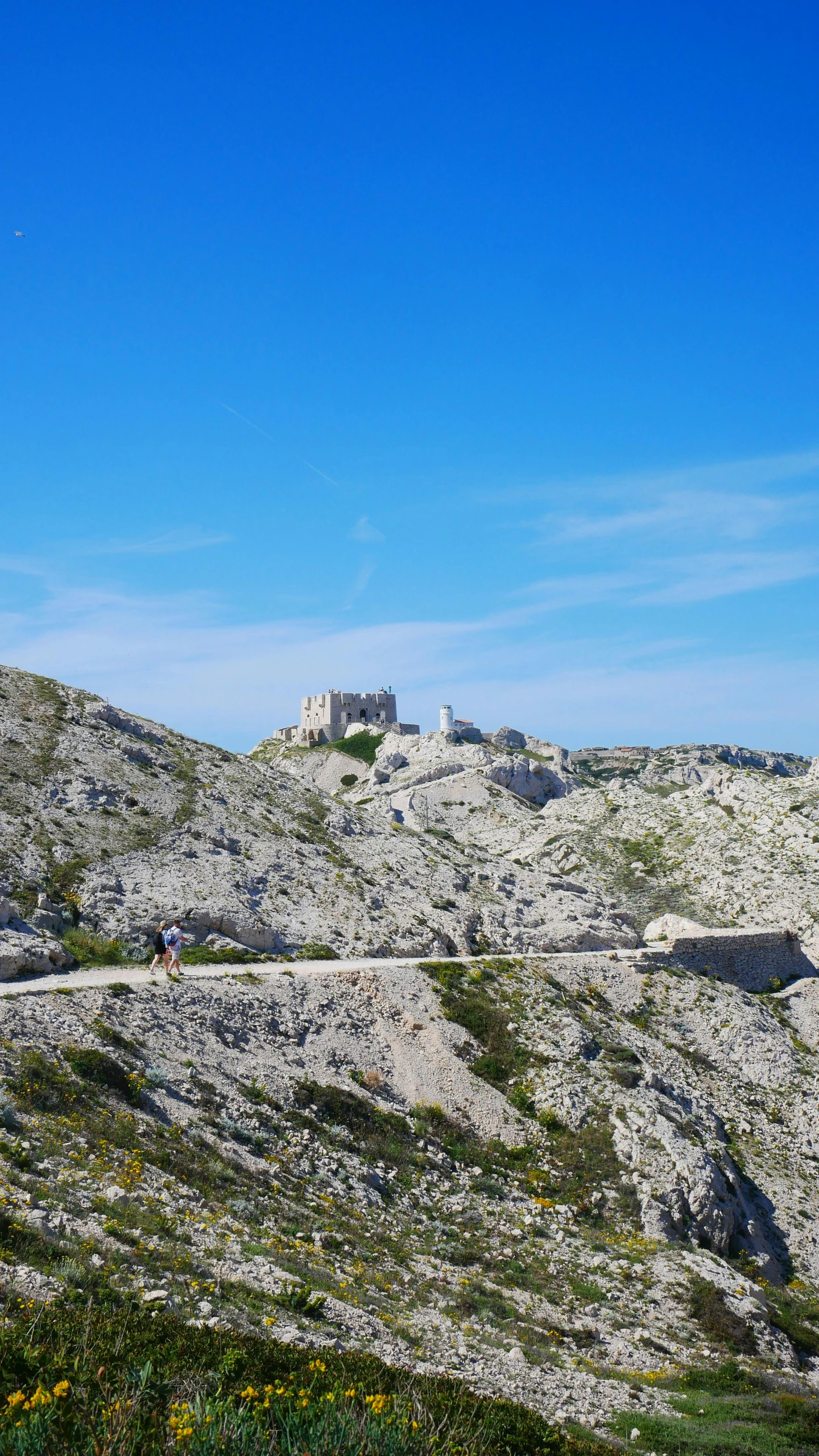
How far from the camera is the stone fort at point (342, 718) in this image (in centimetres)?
9981

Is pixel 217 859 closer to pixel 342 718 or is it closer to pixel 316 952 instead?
pixel 316 952

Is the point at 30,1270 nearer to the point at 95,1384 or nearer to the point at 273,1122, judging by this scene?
the point at 95,1384

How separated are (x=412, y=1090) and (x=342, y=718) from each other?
74097 millimetres

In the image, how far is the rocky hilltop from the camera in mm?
16234

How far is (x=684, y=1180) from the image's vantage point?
2847 cm

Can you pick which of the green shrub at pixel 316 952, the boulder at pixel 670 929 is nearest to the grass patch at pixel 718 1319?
the green shrub at pixel 316 952

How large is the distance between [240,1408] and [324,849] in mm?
35530

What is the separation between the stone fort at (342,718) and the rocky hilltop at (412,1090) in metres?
41.9

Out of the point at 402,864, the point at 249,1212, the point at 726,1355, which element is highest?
the point at 402,864

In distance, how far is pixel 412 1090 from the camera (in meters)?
29.1

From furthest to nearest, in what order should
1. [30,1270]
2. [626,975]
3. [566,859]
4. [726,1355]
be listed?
[566,859] → [626,975] → [726,1355] → [30,1270]

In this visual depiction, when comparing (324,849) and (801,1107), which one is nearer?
(801,1107)

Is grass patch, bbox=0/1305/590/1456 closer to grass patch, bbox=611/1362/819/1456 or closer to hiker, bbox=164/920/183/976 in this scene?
grass patch, bbox=611/1362/819/1456

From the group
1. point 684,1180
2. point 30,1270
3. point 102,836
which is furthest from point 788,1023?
point 30,1270
